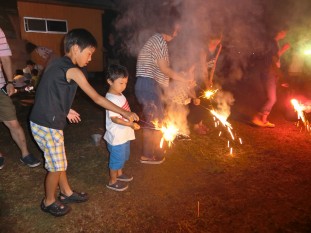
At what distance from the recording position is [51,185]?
3.37m

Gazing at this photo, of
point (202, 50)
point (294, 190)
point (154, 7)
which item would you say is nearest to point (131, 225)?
point (294, 190)

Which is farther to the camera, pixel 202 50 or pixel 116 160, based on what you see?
pixel 202 50

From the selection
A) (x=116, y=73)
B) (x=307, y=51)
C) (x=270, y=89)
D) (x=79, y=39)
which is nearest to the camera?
(x=79, y=39)

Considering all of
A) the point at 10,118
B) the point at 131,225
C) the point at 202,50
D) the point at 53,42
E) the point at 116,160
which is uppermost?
the point at 53,42

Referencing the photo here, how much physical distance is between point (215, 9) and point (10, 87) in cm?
789

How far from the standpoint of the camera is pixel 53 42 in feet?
49.1

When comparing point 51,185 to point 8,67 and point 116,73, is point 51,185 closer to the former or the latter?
point 116,73

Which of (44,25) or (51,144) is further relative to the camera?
(44,25)

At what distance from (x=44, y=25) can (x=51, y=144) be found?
531 inches

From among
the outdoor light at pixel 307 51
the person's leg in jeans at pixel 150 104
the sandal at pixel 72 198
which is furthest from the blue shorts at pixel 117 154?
the outdoor light at pixel 307 51

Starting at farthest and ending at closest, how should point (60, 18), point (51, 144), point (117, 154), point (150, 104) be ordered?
point (60, 18)
point (150, 104)
point (117, 154)
point (51, 144)

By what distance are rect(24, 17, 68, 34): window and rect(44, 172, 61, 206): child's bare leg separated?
13183 mm

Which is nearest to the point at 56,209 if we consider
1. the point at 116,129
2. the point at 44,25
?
the point at 116,129

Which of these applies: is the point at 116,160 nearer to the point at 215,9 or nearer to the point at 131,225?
the point at 131,225
